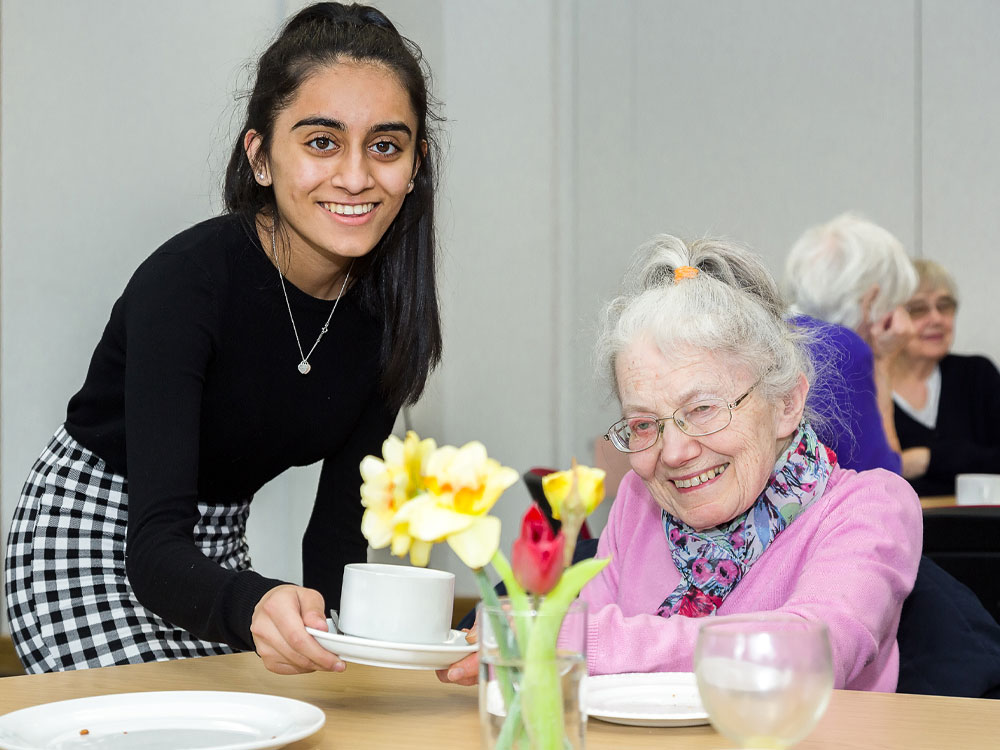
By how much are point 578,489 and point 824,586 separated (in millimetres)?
679

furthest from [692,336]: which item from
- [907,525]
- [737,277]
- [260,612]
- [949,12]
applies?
[949,12]

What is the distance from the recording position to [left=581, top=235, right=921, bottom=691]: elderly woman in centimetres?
152

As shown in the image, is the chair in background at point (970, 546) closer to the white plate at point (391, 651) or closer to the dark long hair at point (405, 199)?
the dark long hair at point (405, 199)

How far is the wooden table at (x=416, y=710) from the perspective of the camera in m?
1.05

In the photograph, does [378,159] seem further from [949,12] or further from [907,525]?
[949,12]

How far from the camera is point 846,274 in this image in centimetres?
334

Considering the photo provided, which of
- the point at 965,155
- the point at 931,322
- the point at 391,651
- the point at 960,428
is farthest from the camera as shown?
the point at 965,155

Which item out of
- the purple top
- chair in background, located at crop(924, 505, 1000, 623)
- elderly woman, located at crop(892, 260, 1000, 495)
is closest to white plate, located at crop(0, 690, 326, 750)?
the purple top

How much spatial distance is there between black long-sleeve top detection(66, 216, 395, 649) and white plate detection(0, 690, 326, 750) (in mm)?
155

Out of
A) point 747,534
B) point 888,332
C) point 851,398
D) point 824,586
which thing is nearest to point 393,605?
point 824,586

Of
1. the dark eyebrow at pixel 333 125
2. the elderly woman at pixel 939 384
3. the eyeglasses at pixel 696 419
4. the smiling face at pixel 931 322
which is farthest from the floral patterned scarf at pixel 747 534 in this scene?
the smiling face at pixel 931 322

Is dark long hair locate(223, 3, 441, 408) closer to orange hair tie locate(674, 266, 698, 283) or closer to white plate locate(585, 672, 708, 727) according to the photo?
orange hair tie locate(674, 266, 698, 283)

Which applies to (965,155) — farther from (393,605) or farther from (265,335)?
(393,605)

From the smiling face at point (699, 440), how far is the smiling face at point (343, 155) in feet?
1.49
